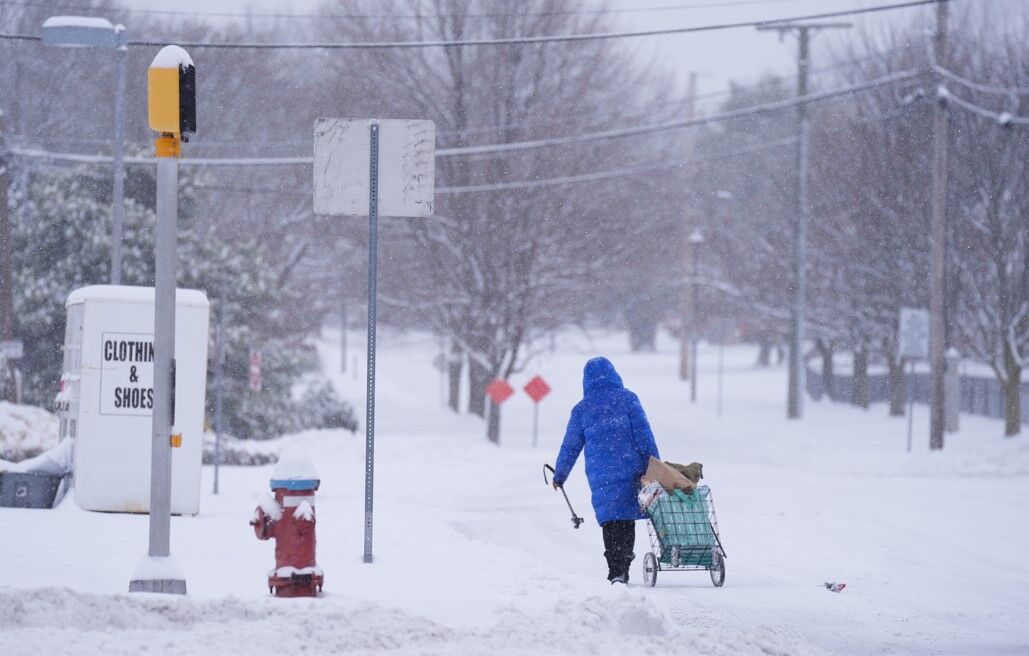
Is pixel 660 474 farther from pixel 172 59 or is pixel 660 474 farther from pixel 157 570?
pixel 172 59

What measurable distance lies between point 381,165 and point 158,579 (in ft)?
12.5

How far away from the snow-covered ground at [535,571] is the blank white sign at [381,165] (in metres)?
2.59

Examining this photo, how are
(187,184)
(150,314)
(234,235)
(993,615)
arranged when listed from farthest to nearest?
(234,235), (187,184), (150,314), (993,615)

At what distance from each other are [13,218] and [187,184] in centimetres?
415

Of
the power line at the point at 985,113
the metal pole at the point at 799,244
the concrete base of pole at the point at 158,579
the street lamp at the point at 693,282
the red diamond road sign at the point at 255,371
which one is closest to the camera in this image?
the concrete base of pole at the point at 158,579

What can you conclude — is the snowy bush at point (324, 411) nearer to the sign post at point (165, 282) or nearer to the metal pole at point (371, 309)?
the metal pole at point (371, 309)

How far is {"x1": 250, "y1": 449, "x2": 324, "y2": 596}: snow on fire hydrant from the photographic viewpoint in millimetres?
8555

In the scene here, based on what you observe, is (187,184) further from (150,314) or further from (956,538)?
(956,538)

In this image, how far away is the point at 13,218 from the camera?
34.7 m

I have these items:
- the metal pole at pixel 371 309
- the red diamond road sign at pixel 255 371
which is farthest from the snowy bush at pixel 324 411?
the metal pole at pixel 371 309

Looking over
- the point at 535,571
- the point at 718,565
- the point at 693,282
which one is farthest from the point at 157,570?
the point at 693,282

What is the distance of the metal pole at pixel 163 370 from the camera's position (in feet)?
27.9

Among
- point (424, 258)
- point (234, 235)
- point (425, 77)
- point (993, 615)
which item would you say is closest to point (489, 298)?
point (424, 258)

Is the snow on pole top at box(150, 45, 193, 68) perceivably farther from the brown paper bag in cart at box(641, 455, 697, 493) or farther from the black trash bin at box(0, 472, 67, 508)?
the black trash bin at box(0, 472, 67, 508)
